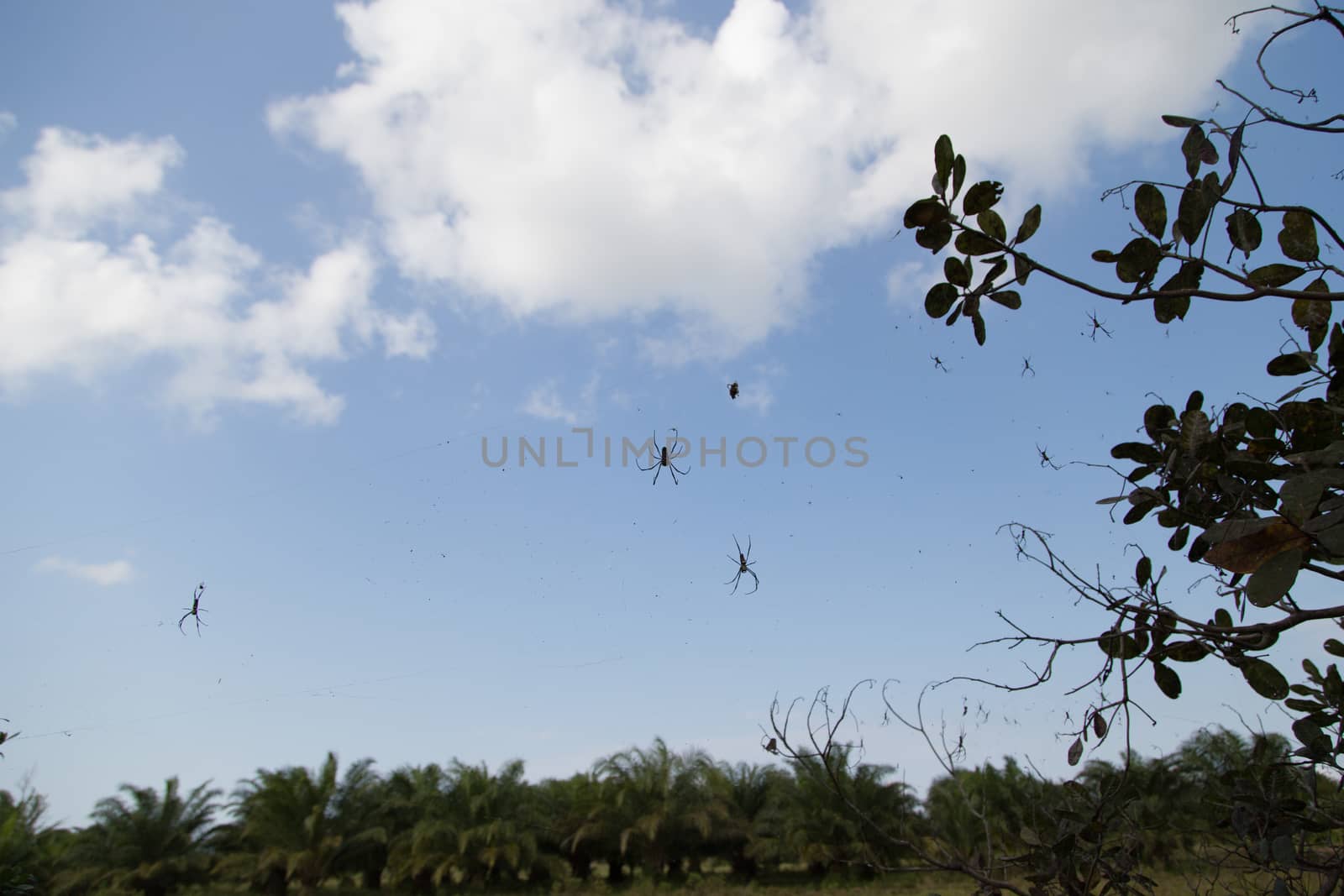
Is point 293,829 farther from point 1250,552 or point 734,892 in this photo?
point 1250,552

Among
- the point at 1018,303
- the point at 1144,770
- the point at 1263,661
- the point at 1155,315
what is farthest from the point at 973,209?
the point at 1144,770

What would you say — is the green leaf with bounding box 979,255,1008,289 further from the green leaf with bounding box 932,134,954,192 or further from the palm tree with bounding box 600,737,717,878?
the palm tree with bounding box 600,737,717,878

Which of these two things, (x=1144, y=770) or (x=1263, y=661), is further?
(x=1144, y=770)

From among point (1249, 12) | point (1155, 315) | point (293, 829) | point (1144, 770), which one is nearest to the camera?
point (1249, 12)

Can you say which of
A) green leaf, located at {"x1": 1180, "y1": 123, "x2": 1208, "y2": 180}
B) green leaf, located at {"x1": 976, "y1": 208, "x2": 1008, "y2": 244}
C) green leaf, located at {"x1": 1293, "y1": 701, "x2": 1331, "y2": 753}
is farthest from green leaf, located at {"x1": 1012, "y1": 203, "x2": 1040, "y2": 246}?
green leaf, located at {"x1": 1293, "y1": 701, "x2": 1331, "y2": 753}

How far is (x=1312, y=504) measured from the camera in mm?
1438

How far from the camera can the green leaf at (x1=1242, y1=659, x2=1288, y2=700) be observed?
6.84 ft

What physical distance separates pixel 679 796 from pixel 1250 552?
21.2m

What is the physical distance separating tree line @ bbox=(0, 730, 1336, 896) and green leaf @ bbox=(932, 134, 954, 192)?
720 inches

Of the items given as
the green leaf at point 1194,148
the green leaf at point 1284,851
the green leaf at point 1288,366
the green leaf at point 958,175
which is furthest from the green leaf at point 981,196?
the green leaf at point 1284,851

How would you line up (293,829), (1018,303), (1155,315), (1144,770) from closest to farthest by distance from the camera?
(1018,303) < (1155,315) < (293,829) < (1144,770)

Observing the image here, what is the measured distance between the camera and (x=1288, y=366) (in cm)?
214

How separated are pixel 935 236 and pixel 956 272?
0.12 metres

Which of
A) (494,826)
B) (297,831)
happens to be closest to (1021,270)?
(494,826)
